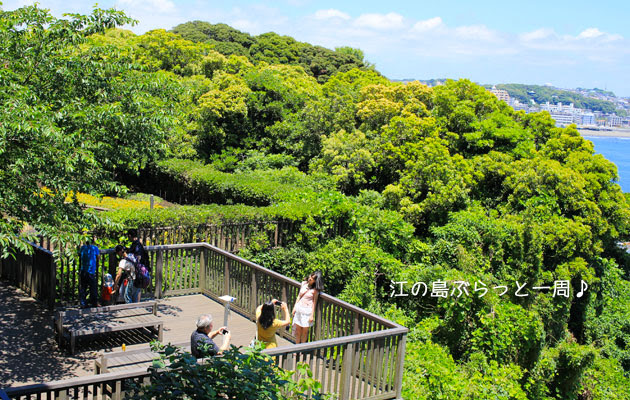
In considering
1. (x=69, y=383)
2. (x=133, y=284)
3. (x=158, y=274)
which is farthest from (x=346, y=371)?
(x=158, y=274)

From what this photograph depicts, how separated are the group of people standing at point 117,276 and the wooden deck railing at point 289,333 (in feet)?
1.31

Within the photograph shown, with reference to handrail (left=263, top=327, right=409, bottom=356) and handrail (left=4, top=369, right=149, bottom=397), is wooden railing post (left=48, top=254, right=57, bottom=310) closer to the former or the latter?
handrail (left=4, top=369, right=149, bottom=397)

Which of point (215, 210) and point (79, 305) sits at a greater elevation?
point (215, 210)

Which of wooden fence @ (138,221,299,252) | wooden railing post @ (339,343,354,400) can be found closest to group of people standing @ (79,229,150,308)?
wooden fence @ (138,221,299,252)

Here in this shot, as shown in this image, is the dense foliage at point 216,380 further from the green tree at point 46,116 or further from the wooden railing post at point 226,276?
the wooden railing post at point 226,276

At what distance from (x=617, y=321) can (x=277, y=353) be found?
2529 centimetres

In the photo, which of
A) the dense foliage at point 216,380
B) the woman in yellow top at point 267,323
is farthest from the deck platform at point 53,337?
the dense foliage at point 216,380

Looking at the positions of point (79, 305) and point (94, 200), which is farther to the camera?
point (94, 200)

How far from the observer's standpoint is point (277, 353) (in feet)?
20.5

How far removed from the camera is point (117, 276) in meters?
9.52

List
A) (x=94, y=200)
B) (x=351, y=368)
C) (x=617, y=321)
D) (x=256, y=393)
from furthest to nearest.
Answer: (x=617, y=321), (x=94, y=200), (x=351, y=368), (x=256, y=393)

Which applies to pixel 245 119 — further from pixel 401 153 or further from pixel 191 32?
pixel 191 32

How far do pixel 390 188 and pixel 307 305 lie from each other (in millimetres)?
12651

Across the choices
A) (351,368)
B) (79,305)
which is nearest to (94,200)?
(79,305)
